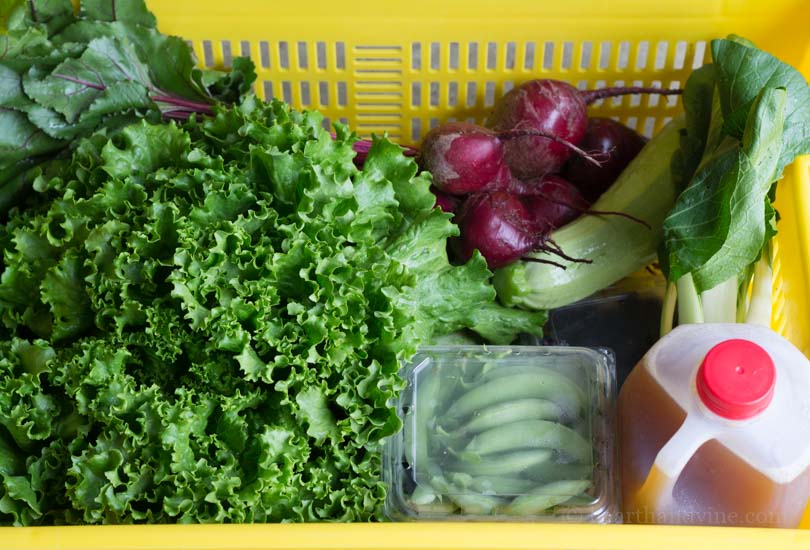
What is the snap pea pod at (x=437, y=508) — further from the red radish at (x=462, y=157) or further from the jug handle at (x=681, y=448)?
the red radish at (x=462, y=157)

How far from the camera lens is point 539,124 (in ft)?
4.07

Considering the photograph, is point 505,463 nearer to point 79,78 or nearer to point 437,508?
point 437,508

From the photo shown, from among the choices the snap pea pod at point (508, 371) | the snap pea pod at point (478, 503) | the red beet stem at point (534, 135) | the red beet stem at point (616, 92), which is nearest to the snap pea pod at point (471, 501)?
the snap pea pod at point (478, 503)

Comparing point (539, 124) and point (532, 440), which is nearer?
point (532, 440)

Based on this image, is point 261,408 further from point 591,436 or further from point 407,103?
point 407,103

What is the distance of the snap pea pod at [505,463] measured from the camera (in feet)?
3.21

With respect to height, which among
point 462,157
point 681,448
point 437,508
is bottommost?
point 437,508

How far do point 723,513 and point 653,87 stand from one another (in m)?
0.68

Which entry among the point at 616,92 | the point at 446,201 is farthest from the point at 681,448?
the point at 616,92

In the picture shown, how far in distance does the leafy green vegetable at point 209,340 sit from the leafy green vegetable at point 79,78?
0.17m

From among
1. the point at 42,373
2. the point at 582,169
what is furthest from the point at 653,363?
the point at 42,373

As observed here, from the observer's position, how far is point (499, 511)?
962 millimetres

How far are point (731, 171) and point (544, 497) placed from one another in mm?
450

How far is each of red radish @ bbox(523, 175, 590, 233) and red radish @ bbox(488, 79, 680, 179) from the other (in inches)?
0.8
